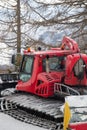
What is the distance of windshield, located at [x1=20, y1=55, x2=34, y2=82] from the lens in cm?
1165

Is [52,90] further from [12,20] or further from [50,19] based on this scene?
[12,20]

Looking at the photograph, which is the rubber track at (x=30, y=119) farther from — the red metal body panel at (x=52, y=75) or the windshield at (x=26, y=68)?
the windshield at (x=26, y=68)

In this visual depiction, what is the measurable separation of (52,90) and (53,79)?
0.28 metres

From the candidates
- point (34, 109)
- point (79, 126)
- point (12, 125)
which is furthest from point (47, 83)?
point (79, 126)

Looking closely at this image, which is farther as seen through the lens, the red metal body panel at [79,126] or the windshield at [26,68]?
the windshield at [26,68]

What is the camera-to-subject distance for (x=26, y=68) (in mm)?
11977

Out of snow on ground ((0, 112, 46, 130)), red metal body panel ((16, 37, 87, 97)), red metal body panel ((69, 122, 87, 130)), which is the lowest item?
snow on ground ((0, 112, 46, 130))

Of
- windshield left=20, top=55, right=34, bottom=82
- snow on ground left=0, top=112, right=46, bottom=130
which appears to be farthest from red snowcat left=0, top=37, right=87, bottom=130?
snow on ground left=0, top=112, right=46, bottom=130

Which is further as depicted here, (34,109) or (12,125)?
(34,109)

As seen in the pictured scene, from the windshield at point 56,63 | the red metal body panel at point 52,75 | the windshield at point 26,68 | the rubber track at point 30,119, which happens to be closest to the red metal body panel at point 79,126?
the rubber track at point 30,119

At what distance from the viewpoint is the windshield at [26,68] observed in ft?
38.2

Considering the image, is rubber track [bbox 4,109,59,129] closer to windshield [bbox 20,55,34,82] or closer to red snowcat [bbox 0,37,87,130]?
red snowcat [bbox 0,37,87,130]

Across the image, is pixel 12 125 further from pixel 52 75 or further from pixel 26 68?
pixel 26 68

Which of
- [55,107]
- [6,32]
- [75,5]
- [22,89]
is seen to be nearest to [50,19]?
[75,5]
